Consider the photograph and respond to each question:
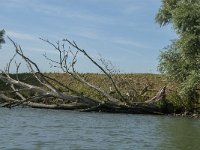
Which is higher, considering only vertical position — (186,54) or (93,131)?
(186,54)

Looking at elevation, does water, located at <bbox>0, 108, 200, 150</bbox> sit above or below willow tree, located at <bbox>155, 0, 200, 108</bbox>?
below

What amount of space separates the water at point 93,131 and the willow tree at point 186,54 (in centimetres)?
334

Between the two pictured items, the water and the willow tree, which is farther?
the willow tree

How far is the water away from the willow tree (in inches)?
132

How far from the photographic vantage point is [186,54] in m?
34.7

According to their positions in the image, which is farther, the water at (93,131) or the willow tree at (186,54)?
the willow tree at (186,54)

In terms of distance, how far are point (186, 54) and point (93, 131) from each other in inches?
542

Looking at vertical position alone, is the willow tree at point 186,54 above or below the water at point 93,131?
above

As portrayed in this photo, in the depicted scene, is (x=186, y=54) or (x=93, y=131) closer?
(x=93, y=131)

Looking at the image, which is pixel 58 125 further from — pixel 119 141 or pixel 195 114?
pixel 195 114

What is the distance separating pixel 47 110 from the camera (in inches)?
1336

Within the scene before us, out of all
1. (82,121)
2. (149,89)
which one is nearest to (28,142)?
(82,121)

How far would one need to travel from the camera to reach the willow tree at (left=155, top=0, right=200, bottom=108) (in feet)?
111

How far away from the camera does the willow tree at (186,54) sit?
33.7 m
